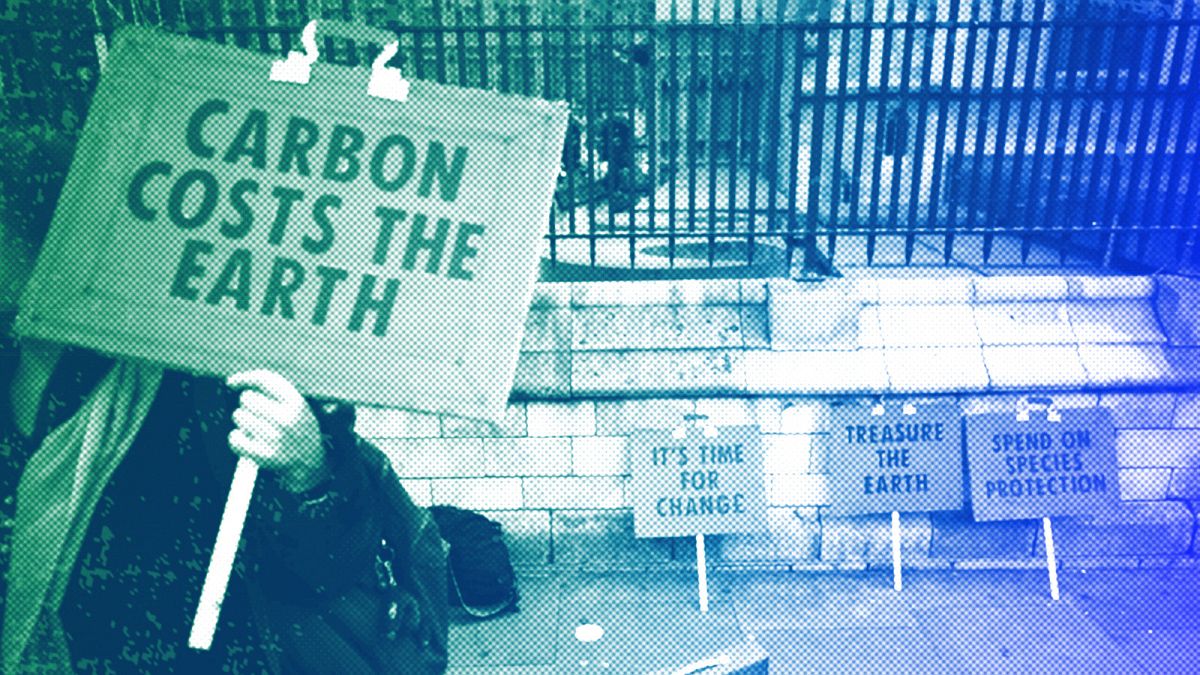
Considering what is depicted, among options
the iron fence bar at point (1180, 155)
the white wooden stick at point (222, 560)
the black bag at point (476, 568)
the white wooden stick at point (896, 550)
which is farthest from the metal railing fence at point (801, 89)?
the white wooden stick at point (222, 560)

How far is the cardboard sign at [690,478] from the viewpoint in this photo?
4.40 meters

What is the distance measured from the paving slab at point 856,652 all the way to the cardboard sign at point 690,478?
0.64 meters

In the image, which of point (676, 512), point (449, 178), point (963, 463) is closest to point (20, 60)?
point (449, 178)

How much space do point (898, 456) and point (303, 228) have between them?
3.64 meters

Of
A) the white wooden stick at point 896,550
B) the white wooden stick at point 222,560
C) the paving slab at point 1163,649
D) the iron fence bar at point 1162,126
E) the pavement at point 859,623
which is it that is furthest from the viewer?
the white wooden stick at point 896,550

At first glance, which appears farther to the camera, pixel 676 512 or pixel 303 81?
pixel 676 512

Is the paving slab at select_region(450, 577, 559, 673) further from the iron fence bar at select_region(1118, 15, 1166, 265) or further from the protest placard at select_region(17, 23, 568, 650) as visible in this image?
the iron fence bar at select_region(1118, 15, 1166, 265)

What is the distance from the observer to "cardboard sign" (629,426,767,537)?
4.40m

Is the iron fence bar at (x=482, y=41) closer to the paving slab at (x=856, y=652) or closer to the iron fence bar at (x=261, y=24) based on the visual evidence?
the iron fence bar at (x=261, y=24)

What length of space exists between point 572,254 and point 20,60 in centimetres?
327

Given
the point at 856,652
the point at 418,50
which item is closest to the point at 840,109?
the point at 418,50

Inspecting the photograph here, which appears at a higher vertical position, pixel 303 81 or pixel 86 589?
pixel 303 81

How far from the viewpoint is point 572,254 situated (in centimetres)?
Result: 573

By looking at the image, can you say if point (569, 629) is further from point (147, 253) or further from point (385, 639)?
point (147, 253)
